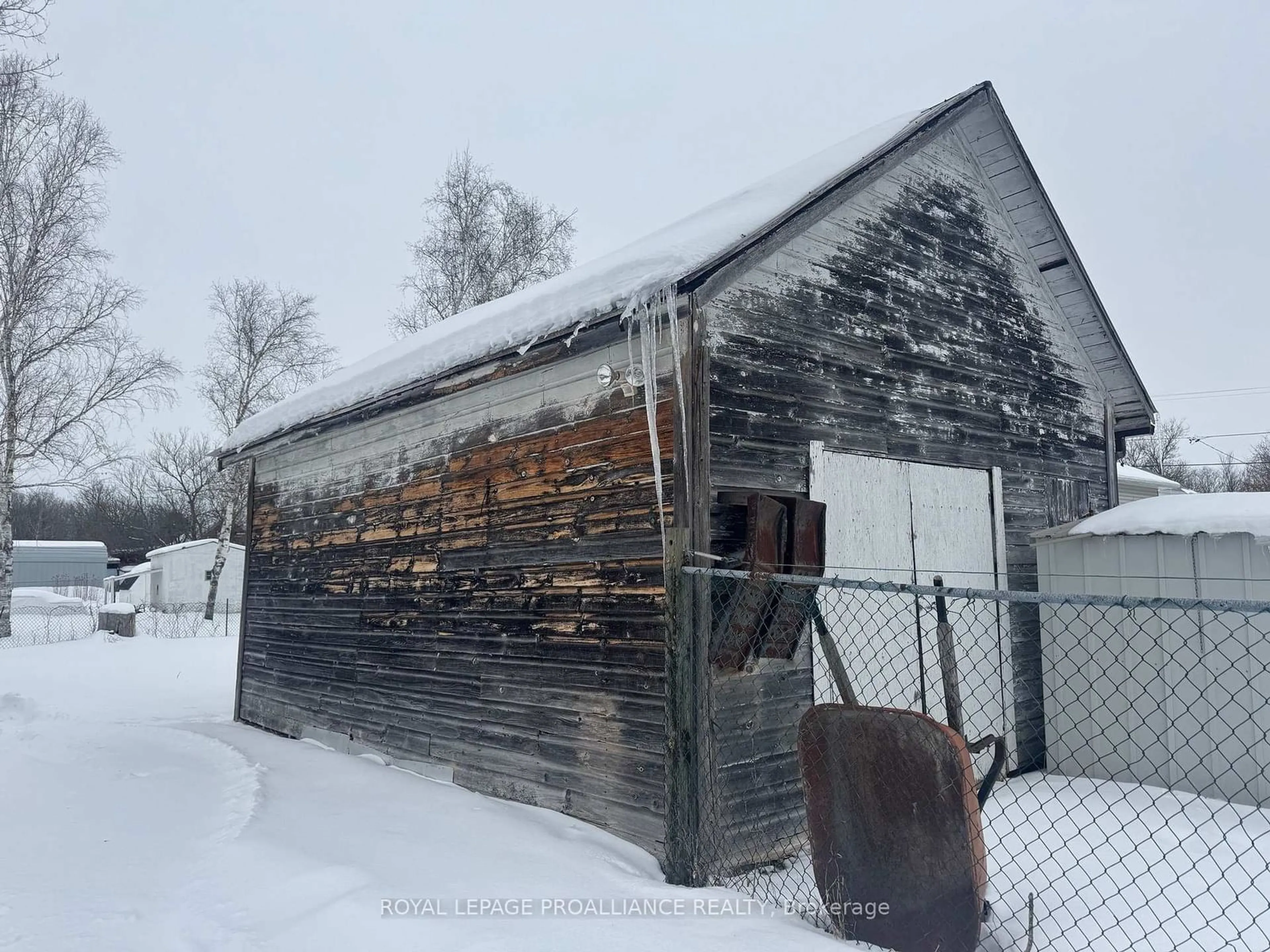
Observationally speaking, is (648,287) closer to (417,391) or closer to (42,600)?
(417,391)

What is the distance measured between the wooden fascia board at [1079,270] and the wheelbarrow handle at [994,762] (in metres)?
5.45

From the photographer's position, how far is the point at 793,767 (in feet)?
17.4

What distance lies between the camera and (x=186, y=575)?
33.9 m

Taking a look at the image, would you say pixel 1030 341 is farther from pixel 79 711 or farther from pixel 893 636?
pixel 79 711

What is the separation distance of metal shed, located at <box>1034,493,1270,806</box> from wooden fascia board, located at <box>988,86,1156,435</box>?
1810mm

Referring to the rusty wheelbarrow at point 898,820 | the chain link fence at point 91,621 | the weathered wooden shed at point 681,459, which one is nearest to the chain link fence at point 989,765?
the rusty wheelbarrow at point 898,820

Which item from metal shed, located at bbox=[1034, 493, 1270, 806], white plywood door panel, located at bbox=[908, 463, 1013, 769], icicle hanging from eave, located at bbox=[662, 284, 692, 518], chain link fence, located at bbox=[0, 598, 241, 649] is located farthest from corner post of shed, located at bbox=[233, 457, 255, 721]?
chain link fence, located at bbox=[0, 598, 241, 649]

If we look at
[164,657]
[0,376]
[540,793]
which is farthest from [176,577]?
[540,793]

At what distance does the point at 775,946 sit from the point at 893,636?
2785 mm

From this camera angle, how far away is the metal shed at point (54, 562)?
41.8 metres

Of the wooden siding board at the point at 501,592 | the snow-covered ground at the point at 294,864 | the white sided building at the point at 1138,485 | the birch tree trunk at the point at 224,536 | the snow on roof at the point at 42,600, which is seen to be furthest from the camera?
the snow on roof at the point at 42,600

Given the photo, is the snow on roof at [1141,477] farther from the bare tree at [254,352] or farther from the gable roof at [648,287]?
the bare tree at [254,352]

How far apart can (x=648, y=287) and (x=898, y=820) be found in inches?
115

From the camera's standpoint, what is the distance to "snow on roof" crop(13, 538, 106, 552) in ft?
136
